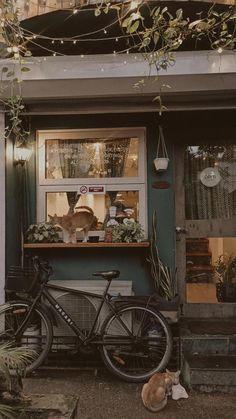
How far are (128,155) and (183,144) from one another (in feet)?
2.55

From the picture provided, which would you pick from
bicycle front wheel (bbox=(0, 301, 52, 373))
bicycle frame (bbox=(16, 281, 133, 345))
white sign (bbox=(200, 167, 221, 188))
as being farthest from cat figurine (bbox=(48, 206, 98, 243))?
white sign (bbox=(200, 167, 221, 188))

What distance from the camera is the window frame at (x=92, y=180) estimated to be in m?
5.79

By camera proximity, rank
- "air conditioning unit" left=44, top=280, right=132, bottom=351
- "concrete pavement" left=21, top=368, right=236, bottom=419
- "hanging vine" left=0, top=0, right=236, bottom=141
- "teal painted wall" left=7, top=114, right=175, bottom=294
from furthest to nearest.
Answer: "teal painted wall" left=7, top=114, right=175, bottom=294, "air conditioning unit" left=44, top=280, right=132, bottom=351, "concrete pavement" left=21, top=368, right=236, bottom=419, "hanging vine" left=0, top=0, right=236, bottom=141

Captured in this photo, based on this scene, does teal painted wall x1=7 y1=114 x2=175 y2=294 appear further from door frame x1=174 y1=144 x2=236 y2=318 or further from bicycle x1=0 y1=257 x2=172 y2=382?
bicycle x1=0 y1=257 x2=172 y2=382

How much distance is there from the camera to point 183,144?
19.4 ft

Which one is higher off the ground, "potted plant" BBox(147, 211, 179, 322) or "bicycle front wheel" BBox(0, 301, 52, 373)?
"potted plant" BBox(147, 211, 179, 322)

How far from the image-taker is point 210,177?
591cm

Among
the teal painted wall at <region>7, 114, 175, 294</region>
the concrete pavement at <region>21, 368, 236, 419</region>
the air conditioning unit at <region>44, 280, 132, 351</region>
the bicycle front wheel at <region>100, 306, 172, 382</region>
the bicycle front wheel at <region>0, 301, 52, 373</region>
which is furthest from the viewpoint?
the teal painted wall at <region>7, 114, 175, 294</region>

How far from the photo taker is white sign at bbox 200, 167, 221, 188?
5.89 m

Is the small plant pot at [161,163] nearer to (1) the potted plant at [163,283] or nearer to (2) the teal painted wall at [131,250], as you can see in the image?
(2) the teal painted wall at [131,250]

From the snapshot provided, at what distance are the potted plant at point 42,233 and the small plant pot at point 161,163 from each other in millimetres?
1557

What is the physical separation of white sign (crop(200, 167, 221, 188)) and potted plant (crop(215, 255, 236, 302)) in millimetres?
1015

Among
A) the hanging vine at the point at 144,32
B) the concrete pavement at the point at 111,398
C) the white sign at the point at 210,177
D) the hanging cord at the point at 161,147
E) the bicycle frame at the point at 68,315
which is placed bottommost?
the concrete pavement at the point at 111,398

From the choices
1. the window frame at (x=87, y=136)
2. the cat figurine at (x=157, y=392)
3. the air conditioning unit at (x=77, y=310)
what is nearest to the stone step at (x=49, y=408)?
the cat figurine at (x=157, y=392)
